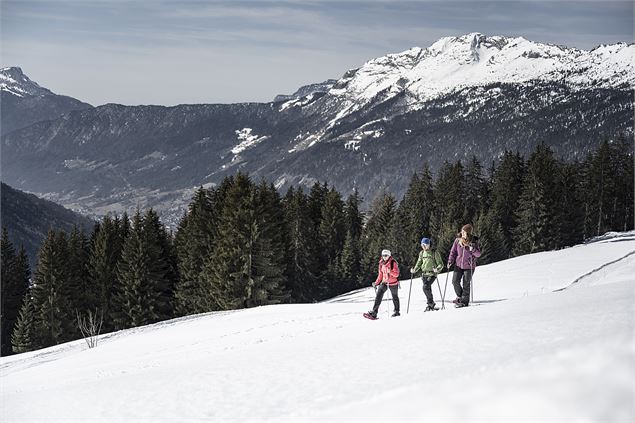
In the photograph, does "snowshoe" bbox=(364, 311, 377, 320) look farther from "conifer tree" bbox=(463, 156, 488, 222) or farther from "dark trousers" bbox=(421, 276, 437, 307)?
"conifer tree" bbox=(463, 156, 488, 222)

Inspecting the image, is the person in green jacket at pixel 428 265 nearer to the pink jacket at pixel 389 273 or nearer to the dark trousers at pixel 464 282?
the dark trousers at pixel 464 282

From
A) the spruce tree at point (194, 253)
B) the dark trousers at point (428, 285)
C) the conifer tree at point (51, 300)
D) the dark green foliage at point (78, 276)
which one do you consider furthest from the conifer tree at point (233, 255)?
the dark trousers at point (428, 285)

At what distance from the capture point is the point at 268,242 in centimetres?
3975

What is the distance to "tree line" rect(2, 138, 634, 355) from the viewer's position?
40.1 meters

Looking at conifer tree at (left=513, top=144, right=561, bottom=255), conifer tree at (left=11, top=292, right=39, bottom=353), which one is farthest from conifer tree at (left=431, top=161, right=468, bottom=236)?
conifer tree at (left=11, top=292, right=39, bottom=353)

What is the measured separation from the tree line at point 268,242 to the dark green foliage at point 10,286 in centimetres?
10

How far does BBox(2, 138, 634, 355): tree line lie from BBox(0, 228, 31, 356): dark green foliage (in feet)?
0.34

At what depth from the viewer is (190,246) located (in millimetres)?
45344

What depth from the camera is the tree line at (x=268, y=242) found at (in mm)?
40062

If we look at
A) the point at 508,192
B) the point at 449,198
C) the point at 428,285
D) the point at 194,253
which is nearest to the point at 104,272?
the point at 194,253

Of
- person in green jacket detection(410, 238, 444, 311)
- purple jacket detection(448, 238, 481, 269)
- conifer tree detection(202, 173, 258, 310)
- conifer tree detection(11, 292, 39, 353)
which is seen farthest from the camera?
conifer tree detection(11, 292, 39, 353)

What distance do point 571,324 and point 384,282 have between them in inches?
312

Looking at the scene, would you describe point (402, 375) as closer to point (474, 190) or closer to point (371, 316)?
point (371, 316)

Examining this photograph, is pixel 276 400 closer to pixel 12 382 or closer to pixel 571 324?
pixel 571 324
